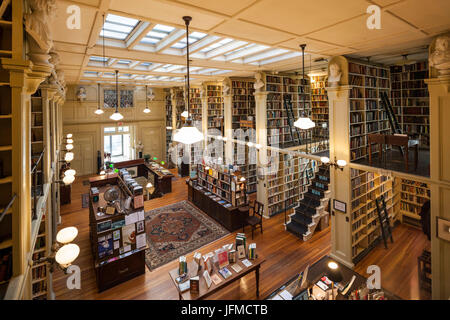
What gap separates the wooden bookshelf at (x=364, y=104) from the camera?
5.31 metres

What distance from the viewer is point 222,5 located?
2.41 meters

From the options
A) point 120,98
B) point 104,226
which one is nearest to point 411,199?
point 104,226

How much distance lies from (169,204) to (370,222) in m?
6.65

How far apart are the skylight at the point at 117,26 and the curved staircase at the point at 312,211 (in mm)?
6248

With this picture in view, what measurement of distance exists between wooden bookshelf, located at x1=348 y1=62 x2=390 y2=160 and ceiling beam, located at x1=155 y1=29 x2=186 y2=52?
374cm

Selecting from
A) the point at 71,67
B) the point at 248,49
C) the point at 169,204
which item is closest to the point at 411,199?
the point at 248,49

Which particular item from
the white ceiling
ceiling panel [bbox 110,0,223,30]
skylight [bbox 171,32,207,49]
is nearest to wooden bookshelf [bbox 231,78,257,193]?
the white ceiling

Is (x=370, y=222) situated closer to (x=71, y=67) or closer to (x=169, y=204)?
(x=169, y=204)

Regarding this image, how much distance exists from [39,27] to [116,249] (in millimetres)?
4212

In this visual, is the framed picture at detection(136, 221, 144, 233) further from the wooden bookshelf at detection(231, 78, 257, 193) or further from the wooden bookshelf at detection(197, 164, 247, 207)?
the wooden bookshelf at detection(231, 78, 257, 193)

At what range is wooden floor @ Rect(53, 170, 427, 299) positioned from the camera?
4527 millimetres

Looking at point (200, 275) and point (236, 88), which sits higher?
point (236, 88)

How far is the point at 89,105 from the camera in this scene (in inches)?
464

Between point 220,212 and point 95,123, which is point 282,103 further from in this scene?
point 95,123
